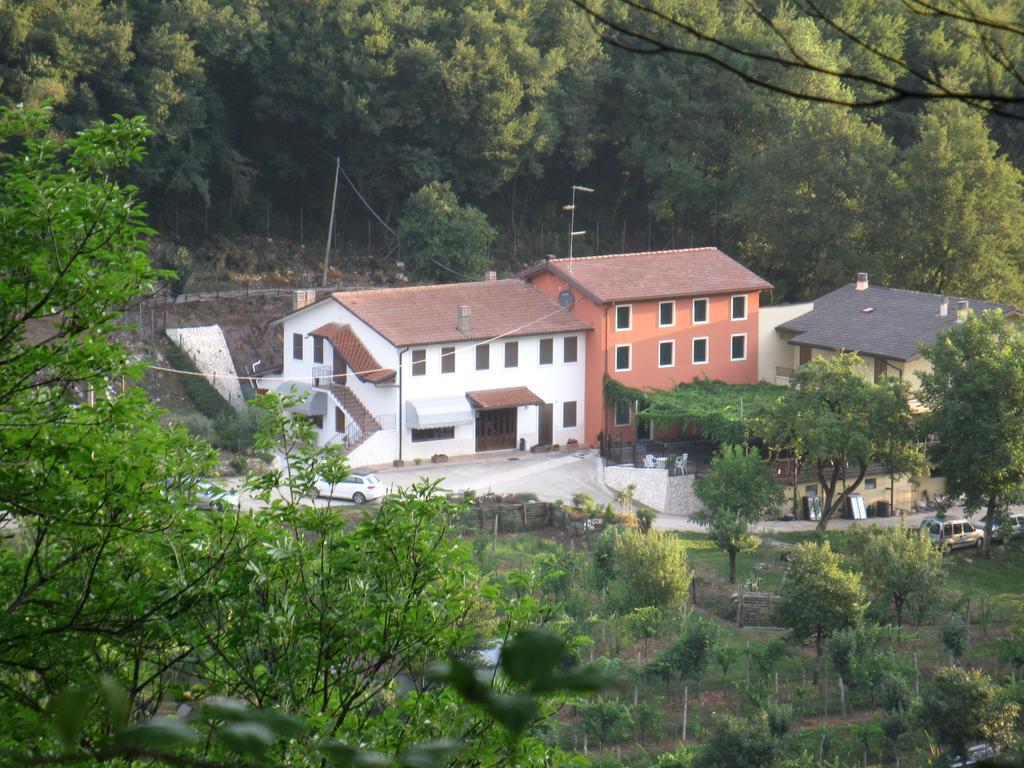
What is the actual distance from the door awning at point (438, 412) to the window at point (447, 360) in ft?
2.26

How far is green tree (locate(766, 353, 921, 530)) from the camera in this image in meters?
28.8

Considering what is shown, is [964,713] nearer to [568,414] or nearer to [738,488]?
[738,488]

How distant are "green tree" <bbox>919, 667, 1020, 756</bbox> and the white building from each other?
1751cm

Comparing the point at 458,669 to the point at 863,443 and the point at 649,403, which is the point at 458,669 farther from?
the point at 649,403

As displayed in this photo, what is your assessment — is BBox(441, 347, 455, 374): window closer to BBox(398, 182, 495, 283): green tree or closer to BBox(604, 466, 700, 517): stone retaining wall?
BBox(604, 466, 700, 517): stone retaining wall

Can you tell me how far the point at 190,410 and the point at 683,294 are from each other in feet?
43.9

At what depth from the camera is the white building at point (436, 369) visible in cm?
3350

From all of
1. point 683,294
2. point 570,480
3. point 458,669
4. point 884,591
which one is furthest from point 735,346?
point 458,669

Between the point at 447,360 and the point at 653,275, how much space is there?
6554mm

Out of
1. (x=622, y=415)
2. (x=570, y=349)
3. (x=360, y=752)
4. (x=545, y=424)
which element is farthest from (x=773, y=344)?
(x=360, y=752)

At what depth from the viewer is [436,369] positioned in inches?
1337

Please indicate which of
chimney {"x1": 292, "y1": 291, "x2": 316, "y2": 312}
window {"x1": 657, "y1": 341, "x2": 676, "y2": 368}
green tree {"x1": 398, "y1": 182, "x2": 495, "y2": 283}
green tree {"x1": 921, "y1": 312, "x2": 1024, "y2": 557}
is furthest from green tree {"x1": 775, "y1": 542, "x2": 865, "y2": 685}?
green tree {"x1": 398, "y1": 182, "x2": 495, "y2": 283}

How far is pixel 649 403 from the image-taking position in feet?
112

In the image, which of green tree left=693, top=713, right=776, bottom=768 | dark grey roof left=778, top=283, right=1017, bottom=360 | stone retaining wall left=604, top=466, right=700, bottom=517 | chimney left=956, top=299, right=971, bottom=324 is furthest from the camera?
dark grey roof left=778, top=283, right=1017, bottom=360
